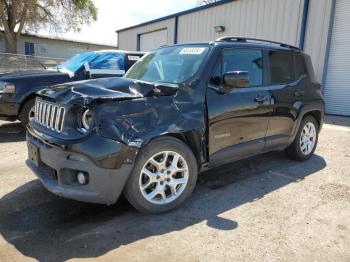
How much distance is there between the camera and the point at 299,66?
516 centimetres

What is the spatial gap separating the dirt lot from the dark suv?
32cm

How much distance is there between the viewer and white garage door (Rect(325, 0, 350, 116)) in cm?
1034

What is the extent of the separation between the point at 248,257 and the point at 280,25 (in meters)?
11.1

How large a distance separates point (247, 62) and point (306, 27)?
27.3ft

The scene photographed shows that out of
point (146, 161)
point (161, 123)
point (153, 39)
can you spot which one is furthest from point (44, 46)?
point (146, 161)

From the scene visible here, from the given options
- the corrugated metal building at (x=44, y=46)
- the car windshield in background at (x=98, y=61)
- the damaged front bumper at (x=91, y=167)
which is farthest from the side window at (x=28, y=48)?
the damaged front bumper at (x=91, y=167)

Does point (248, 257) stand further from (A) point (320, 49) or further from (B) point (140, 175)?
(A) point (320, 49)

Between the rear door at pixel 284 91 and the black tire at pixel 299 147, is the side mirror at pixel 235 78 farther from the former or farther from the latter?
the black tire at pixel 299 147

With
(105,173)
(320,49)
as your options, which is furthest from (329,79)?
(105,173)

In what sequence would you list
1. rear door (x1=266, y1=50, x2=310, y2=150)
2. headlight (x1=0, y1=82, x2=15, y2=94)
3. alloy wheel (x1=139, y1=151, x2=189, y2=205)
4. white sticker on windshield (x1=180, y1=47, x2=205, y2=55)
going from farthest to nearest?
headlight (x1=0, y1=82, x2=15, y2=94), rear door (x1=266, y1=50, x2=310, y2=150), white sticker on windshield (x1=180, y1=47, x2=205, y2=55), alloy wheel (x1=139, y1=151, x2=189, y2=205)

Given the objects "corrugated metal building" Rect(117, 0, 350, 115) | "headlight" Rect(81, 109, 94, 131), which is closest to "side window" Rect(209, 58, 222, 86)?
"headlight" Rect(81, 109, 94, 131)

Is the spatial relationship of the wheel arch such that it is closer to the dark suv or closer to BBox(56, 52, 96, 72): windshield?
the dark suv

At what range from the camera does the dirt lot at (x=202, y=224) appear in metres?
2.77

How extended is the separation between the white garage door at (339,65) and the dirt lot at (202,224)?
6842 millimetres
